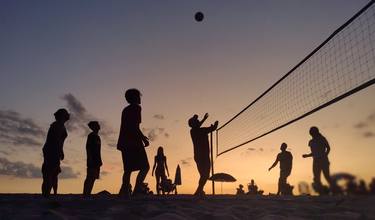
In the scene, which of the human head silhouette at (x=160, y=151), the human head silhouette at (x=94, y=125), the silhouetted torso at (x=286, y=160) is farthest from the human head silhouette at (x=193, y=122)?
the human head silhouette at (x=160, y=151)

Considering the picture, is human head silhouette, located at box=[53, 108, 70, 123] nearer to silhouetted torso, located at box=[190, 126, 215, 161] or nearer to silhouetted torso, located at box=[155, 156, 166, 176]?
silhouetted torso, located at box=[190, 126, 215, 161]

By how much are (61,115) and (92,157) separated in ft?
3.41

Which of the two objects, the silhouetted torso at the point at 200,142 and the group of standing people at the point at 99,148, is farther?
the silhouetted torso at the point at 200,142

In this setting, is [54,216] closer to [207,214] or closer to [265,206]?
[207,214]

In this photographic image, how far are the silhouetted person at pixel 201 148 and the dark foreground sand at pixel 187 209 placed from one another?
1.28 meters

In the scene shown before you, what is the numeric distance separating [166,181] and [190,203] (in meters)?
8.88

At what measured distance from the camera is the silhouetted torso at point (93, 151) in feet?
27.6

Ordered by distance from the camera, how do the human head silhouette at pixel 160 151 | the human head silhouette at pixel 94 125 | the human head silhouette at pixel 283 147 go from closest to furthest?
the human head silhouette at pixel 94 125 → the human head silhouette at pixel 283 147 → the human head silhouette at pixel 160 151

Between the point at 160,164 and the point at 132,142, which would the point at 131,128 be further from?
the point at 160,164

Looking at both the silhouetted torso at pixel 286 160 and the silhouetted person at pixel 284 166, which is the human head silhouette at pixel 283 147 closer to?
the silhouetted person at pixel 284 166

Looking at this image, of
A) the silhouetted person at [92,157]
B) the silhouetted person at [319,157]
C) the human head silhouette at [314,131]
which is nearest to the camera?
the silhouetted person at [92,157]

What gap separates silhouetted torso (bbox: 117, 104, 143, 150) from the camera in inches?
271

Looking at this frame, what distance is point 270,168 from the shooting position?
12266 mm

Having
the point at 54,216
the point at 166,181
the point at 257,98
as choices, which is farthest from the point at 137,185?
the point at 166,181
